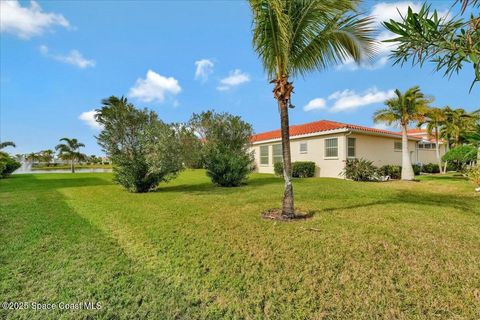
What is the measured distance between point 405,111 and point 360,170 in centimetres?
474

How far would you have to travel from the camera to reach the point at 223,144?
1366 cm

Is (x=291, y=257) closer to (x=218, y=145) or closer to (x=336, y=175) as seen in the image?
(x=218, y=145)

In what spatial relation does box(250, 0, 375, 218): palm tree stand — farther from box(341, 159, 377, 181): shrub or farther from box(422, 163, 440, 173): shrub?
box(422, 163, 440, 173): shrub

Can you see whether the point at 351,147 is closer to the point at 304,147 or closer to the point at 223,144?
the point at 304,147

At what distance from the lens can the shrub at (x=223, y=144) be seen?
43.7 ft

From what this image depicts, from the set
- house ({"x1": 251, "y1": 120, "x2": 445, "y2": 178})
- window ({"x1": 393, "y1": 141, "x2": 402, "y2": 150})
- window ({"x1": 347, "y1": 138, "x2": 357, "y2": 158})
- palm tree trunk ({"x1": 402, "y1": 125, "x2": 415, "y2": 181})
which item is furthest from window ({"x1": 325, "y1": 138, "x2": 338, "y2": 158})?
window ({"x1": 393, "y1": 141, "x2": 402, "y2": 150})

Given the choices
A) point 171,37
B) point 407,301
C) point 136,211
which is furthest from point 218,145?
point 407,301

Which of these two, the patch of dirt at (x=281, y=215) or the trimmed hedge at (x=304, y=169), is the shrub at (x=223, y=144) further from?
the patch of dirt at (x=281, y=215)

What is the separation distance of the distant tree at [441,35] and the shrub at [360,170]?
14095mm

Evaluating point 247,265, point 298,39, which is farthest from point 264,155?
point 247,265

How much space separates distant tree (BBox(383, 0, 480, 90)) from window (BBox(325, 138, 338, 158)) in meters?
14.9

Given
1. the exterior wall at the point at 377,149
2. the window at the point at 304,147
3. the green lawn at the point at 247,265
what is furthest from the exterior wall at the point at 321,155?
the green lawn at the point at 247,265

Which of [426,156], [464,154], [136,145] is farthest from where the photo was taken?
[426,156]

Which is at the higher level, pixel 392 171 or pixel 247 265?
pixel 392 171
